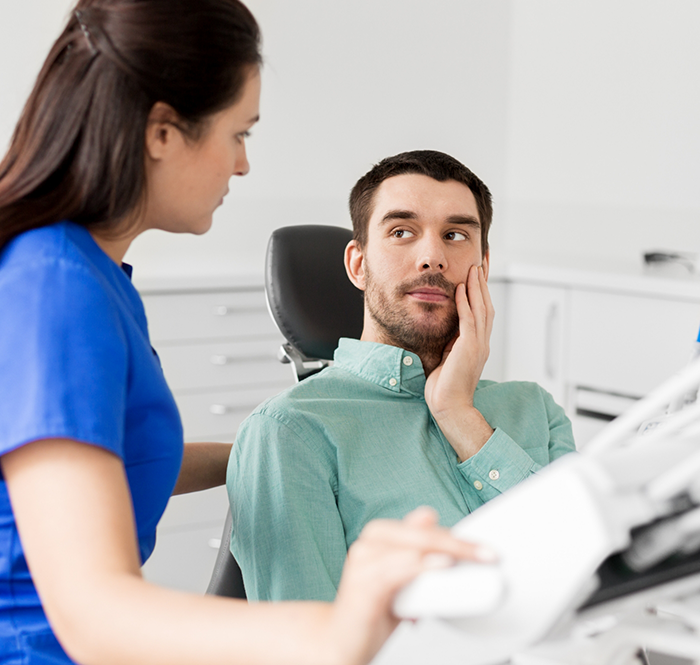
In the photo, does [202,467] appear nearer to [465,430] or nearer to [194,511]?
[465,430]

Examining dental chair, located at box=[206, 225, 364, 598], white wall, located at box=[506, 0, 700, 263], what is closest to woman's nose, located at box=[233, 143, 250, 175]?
dental chair, located at box=[206, 225, 364, 598]

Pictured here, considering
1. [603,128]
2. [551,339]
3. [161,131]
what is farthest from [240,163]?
[603,128]

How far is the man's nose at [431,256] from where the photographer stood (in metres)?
1.42

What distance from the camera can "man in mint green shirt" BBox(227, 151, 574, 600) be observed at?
113 cm

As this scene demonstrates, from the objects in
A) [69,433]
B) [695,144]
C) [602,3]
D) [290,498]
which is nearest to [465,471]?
[290,498]

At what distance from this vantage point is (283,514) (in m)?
1.12

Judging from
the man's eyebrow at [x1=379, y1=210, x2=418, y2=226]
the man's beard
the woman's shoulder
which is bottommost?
the man's beard

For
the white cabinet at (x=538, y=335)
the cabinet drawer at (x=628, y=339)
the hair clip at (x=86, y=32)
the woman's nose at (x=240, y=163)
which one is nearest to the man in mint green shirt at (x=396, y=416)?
the woman's nose at (x=240, y=163)

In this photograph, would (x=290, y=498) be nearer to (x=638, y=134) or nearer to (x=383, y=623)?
(x=383, y=623)

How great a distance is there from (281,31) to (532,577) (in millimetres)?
3117

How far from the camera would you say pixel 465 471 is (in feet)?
4.22

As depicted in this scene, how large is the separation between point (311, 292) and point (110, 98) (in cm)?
103

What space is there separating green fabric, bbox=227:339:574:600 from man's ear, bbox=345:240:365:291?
167 mm

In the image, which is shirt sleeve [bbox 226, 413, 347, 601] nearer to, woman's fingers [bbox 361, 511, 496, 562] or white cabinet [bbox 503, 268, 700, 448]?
woman's fingers [bbox 361, 511, 496, 562]
